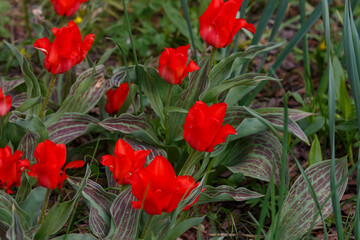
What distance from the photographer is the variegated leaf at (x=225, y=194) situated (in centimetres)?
163

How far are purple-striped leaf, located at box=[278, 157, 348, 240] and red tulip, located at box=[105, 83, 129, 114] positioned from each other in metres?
0.70

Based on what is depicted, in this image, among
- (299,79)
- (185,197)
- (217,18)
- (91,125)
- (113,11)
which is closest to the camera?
(185,197)

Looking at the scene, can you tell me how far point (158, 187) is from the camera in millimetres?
1235

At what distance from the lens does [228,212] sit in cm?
188

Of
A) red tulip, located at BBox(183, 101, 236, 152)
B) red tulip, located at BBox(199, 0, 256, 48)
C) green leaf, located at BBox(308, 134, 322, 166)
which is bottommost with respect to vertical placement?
green leaf, located at BBox(308, 134, 322, 166)

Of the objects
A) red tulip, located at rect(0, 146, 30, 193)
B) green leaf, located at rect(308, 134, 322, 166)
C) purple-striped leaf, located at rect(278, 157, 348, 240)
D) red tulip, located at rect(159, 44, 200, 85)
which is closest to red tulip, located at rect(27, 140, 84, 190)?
red tulip, located at rect(0, 146, 30, 193)

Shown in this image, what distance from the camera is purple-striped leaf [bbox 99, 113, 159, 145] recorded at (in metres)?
1.76

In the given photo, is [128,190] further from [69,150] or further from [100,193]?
[69,150]

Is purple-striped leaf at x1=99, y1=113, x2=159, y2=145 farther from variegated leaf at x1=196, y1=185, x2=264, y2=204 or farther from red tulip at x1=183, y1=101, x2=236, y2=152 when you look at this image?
red tulip at x1=183, y1=101, x2=236, y2=152

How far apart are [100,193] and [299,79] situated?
156 centimetres

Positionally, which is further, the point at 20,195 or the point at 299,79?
the point at 299,79

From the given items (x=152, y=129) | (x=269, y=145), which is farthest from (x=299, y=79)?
(x=152, y=129)

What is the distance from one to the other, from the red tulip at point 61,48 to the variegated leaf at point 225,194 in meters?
0.61

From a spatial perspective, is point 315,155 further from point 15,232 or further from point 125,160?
point 15,232
